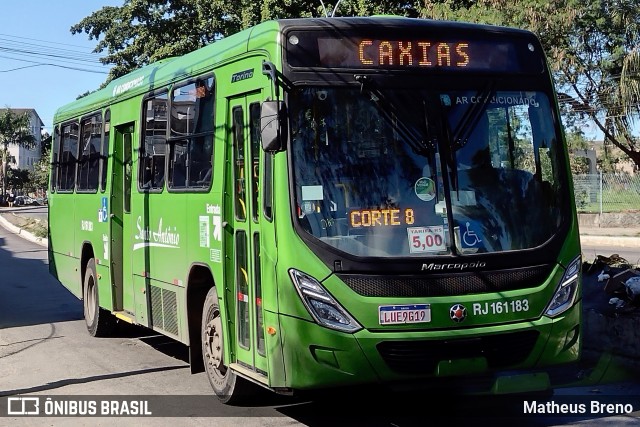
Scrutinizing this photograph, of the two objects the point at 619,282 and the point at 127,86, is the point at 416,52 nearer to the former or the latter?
the point at 619,282

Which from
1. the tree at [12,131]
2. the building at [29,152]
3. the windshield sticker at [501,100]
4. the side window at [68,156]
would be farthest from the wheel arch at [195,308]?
the building at [29,152]

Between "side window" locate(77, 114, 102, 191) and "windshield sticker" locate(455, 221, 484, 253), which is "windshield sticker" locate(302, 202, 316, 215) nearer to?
"windshield sticker" locate(455, 221, 484, 253)

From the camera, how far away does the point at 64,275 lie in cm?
1405

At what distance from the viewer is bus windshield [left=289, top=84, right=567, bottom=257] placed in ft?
19.9

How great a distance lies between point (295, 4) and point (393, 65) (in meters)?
23.1

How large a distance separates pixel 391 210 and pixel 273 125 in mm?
1073

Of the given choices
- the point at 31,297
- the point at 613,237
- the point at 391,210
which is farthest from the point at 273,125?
the point at 613,237

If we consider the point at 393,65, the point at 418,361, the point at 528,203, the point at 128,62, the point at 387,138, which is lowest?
the point at 418,361

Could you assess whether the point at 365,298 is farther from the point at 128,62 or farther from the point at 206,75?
the point at 128,62

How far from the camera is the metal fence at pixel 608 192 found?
95.8 ft

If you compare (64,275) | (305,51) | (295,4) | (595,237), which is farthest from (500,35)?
(295,4)

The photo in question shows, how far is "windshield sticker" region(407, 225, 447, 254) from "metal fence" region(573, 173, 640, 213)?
78.8ft

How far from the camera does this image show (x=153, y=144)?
9.31 metres

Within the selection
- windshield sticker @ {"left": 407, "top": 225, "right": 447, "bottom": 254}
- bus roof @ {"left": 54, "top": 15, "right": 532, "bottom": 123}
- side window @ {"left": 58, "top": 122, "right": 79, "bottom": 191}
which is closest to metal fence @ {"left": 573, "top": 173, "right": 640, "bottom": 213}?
side window @ {"left": 58, "top": 122, "right": 79, "bottom": 191}
